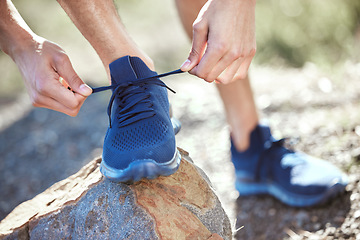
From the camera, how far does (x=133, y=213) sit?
50.4 inches

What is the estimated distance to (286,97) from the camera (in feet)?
9.96

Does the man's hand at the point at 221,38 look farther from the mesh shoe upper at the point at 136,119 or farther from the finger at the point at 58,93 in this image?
the finger at the point at 58,93

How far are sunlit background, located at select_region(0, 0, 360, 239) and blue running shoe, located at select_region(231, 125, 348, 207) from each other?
0.24 ft

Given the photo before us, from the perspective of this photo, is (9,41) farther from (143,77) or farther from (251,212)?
(251,212)

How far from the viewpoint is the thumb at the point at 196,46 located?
1.25 metres

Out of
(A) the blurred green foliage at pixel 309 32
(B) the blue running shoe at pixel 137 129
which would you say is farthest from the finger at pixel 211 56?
(A) the blurred green foliage at pixel 309 32

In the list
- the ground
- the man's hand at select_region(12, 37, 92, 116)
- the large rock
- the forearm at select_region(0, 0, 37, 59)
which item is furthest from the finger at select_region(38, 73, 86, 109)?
the ground

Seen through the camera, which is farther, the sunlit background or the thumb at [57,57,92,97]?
the sunlit background

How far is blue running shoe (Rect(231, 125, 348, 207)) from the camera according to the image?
1.83 meters

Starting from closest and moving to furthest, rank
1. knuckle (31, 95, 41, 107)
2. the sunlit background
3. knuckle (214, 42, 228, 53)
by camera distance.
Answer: knuckle (214, 42, 228, 53)
knuckle (31, 95, 41, 107)
the sunlit background

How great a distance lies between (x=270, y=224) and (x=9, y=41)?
1.47 m

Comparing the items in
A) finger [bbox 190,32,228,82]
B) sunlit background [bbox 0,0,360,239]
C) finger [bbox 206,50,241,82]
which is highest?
finger [bbox 190,32,228,82]

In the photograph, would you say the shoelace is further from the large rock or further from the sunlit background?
the sunlit background

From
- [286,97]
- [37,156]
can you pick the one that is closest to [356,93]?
[286,97]
